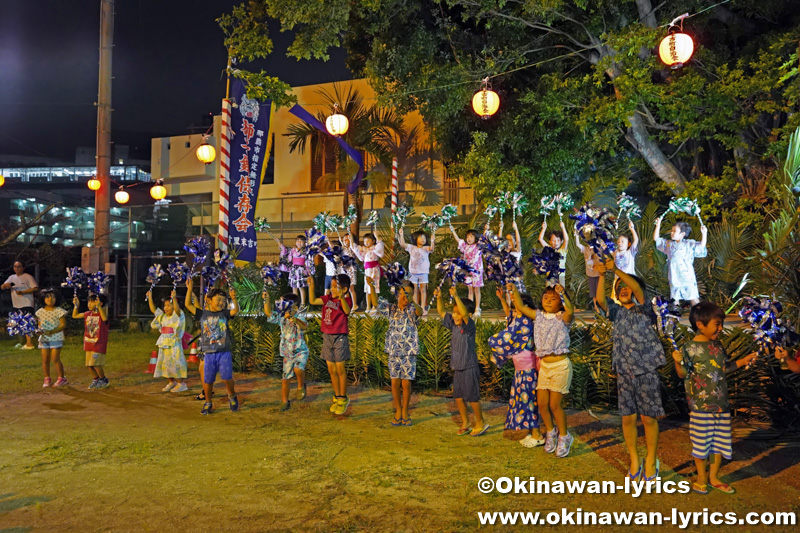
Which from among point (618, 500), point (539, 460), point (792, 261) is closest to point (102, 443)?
point (539, 460)

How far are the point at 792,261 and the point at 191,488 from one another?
600cm

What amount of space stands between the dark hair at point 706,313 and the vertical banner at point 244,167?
321 inches

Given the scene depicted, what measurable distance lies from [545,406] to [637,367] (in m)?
1.11

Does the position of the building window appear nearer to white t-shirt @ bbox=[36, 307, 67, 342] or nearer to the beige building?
the beige building

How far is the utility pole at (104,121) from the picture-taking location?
44.4ft

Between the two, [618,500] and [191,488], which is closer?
[618,500]

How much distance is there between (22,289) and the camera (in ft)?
43.9

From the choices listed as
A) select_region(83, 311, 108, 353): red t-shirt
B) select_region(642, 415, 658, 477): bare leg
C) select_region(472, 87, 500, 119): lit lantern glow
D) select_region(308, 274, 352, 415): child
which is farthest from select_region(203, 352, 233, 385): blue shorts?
select_region(472, 87, 500, 119): lit lantern glow

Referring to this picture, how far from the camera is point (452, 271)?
6582 mm

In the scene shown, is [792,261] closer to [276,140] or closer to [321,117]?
[321,117]

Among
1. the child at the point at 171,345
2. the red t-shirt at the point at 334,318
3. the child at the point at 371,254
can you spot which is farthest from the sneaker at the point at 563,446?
the child at the point at 371,254

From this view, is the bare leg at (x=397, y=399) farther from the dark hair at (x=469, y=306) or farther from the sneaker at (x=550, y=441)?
the sneaker at (x=550, y=441)

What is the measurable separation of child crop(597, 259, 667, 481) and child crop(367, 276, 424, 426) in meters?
2.35

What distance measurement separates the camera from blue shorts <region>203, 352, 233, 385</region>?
7.67 metres
